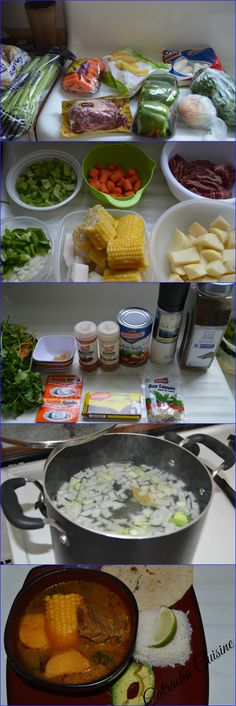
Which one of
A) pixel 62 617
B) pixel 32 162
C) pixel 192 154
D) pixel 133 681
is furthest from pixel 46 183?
pixel 133 681

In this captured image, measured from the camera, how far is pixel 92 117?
0.70m

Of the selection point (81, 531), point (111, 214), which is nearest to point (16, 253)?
point (111, 214)

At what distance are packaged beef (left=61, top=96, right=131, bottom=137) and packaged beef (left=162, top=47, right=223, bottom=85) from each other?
12 centimetres

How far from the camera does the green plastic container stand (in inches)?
30.1

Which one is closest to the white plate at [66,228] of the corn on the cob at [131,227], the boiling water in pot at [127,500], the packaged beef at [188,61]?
the corn on the cob at [131,227]

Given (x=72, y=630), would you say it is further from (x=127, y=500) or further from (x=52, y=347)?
(x=52, y=347)

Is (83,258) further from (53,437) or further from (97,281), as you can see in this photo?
(53,437)

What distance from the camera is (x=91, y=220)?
2.50 feet

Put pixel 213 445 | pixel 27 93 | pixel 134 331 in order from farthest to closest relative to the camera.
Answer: pixel 213 445 < pixel 134 331 < pixel 27 93

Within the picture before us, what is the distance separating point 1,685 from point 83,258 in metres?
1.09

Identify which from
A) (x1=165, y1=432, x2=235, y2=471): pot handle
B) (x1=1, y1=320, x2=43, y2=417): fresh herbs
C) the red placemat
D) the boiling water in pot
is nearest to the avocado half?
the red placemat

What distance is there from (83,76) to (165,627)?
A: 1221mm

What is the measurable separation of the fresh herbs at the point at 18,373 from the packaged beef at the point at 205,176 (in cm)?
44

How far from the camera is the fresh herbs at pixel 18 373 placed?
3.17 ft
